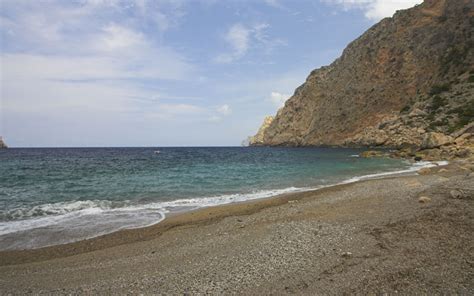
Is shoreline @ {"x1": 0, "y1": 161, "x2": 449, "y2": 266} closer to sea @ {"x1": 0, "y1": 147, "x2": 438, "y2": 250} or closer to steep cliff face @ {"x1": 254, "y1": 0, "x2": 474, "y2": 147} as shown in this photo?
sea @ {"x1": 0, "y1": 147, "x2": 438, "y2": 250}

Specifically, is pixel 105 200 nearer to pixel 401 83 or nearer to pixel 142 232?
pixel 142 232

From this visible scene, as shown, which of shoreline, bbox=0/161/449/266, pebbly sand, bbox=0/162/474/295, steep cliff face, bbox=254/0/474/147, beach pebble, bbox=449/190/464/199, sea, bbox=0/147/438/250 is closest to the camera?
pebbly sand, bbox=0/162/474/295

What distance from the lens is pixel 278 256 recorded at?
881 cm

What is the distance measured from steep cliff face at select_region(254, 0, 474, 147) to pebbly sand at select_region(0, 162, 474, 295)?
68819mm

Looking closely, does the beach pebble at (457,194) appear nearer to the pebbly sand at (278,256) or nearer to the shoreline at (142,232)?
the pebbly sand at (278,256)

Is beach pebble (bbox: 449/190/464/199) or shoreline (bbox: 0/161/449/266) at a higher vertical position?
beach pebble (bbox: 449/190/464/199)

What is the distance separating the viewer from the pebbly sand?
704cm

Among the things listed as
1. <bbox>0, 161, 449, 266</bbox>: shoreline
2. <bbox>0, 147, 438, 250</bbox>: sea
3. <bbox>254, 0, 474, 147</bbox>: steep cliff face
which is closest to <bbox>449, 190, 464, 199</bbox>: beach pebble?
<bbox>0, 161, 449, 266</bbox>: shoreline

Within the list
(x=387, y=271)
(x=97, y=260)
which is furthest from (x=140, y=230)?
(x=387, y=271)

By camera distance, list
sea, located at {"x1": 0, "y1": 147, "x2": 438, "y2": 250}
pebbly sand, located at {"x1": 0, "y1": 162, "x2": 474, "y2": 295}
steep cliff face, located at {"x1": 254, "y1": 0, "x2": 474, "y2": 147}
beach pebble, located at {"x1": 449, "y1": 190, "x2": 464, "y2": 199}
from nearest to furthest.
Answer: pebbly sand, located at {"x1": 0, "y1": 162, "x2": 474, "y2": 295}
sea, located at {"x1": 0, "y1": 147, "x2": 438, "y2": 250}
beach pebble, located at {"x1": 449, "y1": 190, "x2": 464, "y2": 199}
steep cliff face, located at {"x1": 254, "y1": 0, "x2": 474, "y2": 147}

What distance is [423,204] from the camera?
14.2m

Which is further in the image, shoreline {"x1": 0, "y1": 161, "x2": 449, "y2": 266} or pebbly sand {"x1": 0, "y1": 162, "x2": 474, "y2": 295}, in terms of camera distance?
shoreline {"x1": 0, "y1": 161, "x2": 449, "y2": 266}

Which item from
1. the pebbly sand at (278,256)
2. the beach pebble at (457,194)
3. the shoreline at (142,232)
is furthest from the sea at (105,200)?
the beach pebble at (457,194)

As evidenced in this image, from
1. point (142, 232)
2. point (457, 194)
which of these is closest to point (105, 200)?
point (142, 232)
